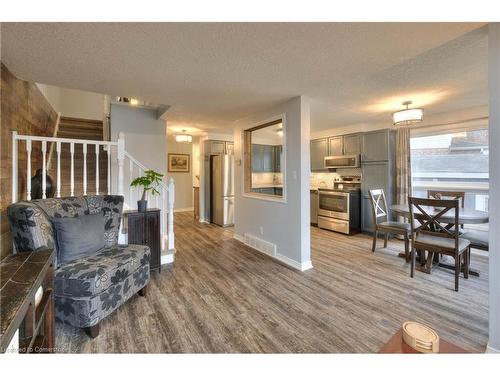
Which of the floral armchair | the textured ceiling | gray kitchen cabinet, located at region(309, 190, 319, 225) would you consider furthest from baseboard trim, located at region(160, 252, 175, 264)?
gray kitchen cabinet, located at region(309, 190, 319, 225)

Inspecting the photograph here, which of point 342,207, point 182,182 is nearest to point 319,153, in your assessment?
point 342,207

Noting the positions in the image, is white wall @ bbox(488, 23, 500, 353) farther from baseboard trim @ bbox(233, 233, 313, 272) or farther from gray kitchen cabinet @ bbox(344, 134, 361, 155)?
gray kitchen cabinet @ bbox(344, 134, 361, 155)

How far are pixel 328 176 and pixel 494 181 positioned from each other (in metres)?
4.38

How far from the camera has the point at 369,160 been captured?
486 centimetres

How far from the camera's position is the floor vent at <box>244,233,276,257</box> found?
11.9 feet

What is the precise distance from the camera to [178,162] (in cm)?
779

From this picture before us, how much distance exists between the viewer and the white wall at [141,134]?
436 cm

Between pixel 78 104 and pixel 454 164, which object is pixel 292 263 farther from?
pixel 78 104

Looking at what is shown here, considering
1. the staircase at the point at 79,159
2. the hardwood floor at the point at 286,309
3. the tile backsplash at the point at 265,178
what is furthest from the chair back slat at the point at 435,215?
the staircase at the point at 79,159

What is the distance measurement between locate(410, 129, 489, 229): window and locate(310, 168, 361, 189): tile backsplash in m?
1.10

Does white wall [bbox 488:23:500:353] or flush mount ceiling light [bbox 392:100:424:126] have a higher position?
flush mount ceiling light [bbox 392:100:424:126]

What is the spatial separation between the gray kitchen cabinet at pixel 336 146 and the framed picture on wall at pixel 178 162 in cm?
471
